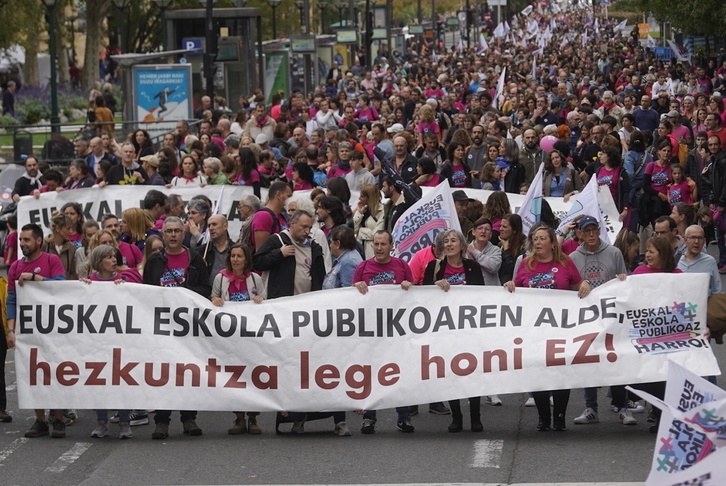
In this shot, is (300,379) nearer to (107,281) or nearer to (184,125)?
(107,281)

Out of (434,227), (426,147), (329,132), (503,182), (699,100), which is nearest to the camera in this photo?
(434,227)

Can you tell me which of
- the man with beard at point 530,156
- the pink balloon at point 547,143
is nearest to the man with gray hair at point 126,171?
the man with beard at point 530,156

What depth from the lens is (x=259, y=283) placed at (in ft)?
33.8

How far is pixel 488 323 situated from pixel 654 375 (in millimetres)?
1174

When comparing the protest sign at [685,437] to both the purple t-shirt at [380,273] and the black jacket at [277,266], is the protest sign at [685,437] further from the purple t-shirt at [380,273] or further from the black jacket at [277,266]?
the black jacket at [277,266]

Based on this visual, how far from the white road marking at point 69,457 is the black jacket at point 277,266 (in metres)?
1.73

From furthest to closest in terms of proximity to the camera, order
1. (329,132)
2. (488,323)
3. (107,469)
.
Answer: (329,132) → (488,323) → (107,469)

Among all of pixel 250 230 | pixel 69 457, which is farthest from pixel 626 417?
pixel 69 457

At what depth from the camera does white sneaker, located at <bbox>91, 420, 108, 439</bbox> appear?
1031cm

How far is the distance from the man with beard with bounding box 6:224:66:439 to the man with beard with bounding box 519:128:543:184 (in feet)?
25.0

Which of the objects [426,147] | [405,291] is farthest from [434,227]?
[426,147]

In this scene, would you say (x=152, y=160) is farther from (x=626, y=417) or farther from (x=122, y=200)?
(x=626, y=417)

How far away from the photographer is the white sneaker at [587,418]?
1034 cm

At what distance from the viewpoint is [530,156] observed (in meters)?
17.0
